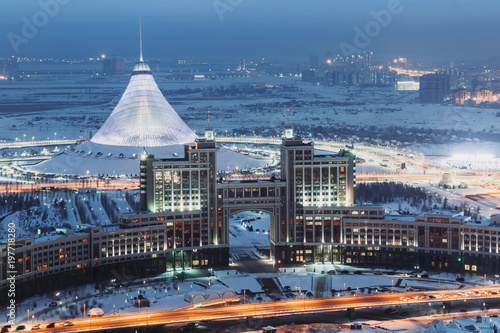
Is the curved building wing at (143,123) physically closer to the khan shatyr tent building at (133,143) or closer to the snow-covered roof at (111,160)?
the khan shatyr tent building at (133,143)

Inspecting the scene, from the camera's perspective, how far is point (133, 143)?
249 feet

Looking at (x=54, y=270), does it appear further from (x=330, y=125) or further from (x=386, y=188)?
(x=330, y=125)

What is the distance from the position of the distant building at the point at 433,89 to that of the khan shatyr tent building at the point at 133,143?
310 ft

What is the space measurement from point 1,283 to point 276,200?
15.3 metres

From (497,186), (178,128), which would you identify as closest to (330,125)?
(178,128)

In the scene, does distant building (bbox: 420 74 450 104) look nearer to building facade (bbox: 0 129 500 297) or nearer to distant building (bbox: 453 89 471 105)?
distant building (bbox: 453 89 471 105)

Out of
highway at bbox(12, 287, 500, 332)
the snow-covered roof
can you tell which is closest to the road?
the snow-covered roof

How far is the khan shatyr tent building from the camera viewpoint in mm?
73562

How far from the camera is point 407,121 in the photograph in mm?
131250

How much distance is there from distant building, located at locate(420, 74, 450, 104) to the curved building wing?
94573 millimetres

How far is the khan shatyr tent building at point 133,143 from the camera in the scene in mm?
73562

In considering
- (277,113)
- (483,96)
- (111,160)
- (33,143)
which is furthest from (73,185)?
(483,96)

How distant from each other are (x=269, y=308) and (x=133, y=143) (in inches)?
1599

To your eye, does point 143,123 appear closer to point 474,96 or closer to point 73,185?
point 73,185
